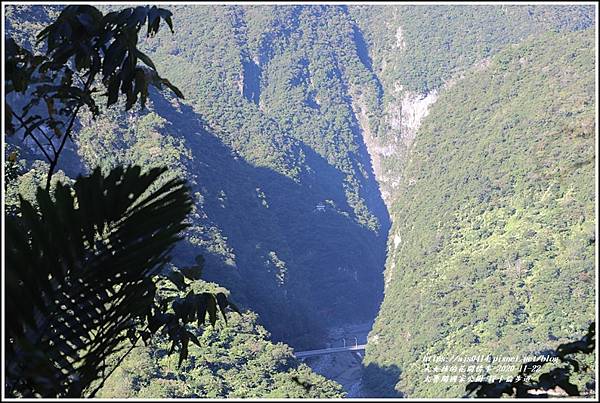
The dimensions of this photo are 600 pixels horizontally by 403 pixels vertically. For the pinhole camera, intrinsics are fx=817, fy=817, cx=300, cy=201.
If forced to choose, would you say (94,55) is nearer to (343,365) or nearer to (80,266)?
(80,266)

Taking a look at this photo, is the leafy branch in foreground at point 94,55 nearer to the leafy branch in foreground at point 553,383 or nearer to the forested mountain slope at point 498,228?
the leafy branch in foreground at point 553,383

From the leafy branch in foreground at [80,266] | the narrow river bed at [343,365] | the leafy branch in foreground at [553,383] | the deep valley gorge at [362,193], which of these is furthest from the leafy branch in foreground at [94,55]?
the narrow river bed at [343,365]

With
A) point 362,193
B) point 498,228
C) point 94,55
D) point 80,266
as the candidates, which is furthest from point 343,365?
point 80,266

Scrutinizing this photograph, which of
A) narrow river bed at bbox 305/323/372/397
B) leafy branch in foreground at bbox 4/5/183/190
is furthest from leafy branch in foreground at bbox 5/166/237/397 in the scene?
narrow river bed at bbox 305/323/372/397

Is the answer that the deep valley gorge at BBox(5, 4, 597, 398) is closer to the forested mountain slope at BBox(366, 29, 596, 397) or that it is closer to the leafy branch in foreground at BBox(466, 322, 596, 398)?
the forested mountain slope at BBox(366, 29, 596, 397)

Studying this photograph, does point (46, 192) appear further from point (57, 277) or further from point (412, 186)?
point (412, 186)

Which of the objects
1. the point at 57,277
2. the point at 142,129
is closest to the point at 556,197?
the point at 142,129
